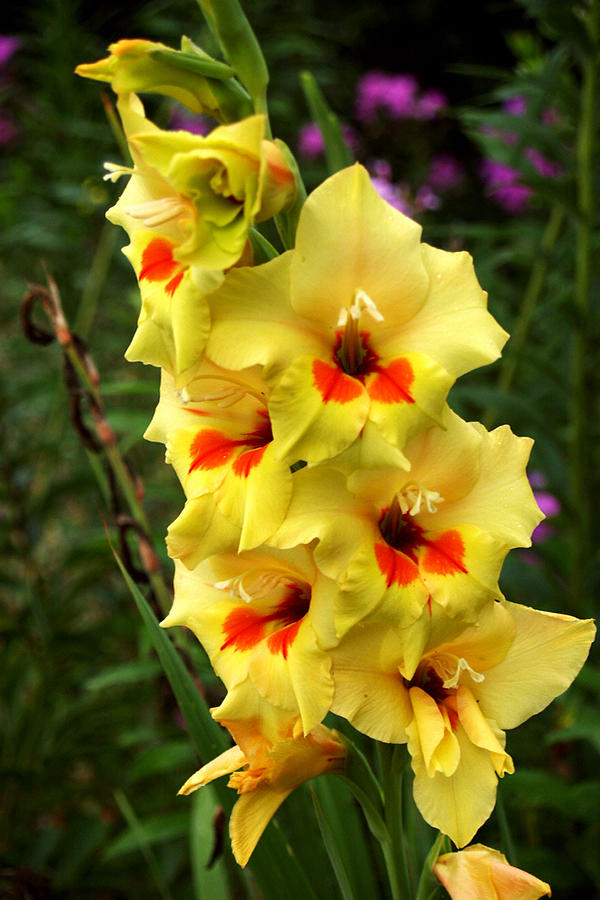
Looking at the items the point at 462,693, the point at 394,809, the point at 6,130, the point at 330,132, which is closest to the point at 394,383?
the point at 462,693

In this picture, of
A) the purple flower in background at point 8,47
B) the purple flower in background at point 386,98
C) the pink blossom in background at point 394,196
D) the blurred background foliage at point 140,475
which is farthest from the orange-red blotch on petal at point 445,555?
the purple flower in background at point 386,98

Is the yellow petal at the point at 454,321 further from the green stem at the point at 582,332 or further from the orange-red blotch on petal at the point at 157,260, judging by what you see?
the green stem at the point at 582,332

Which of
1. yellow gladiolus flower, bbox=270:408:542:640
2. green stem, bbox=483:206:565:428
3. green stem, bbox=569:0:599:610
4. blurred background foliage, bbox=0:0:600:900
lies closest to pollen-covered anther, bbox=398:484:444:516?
yellow gladiolus flower, bbox=270:408:542:640

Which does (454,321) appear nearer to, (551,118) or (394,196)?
(394,196)

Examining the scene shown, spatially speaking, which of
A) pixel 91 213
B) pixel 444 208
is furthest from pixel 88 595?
pixel 444 208

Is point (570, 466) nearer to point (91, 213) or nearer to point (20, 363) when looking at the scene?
point (91, 213)
